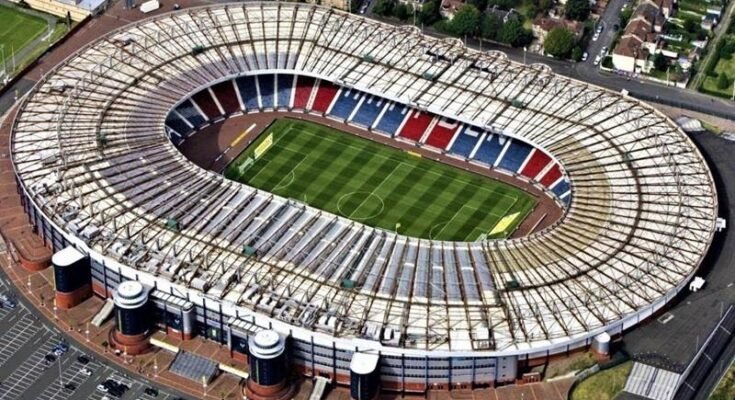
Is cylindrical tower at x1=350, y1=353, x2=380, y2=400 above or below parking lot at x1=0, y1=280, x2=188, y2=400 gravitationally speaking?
above

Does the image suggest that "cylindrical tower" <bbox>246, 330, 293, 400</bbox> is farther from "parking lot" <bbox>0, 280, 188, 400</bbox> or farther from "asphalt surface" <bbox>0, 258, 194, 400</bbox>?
"parking lot" <bbox>0, 280, 188, 400</bbox>

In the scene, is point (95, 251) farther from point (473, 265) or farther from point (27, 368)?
point (473, 265)

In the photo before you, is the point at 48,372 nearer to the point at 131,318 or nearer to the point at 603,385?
the point at 131,318

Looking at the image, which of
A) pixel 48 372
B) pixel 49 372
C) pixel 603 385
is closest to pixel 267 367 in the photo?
pixel 49 372

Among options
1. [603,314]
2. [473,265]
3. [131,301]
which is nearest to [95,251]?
[131,301]

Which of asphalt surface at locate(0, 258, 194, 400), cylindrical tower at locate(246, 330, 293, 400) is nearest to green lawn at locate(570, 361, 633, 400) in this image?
cylindrical tower at locate(246, 330, 293, 400)

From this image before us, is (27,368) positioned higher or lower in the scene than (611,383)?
lower

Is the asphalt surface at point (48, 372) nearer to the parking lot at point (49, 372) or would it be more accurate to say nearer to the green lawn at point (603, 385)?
the parking lot at point (49, 372)
